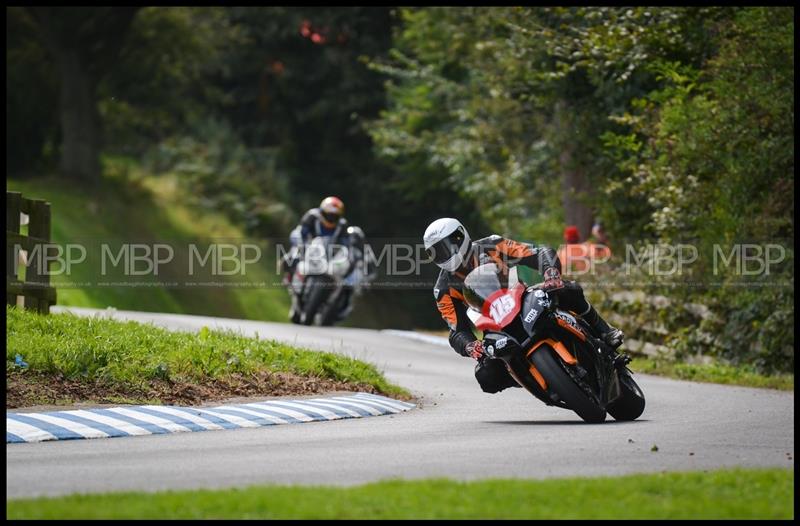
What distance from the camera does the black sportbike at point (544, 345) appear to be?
11.7 m

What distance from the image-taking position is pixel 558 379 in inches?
461

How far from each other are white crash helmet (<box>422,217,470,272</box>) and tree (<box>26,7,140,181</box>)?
29.1 metres

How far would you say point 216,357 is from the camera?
14.8 meters

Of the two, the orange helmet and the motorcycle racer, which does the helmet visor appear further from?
the orange helmet

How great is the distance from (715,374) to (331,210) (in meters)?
8.65

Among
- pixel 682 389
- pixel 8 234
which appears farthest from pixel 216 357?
pixel 682 389

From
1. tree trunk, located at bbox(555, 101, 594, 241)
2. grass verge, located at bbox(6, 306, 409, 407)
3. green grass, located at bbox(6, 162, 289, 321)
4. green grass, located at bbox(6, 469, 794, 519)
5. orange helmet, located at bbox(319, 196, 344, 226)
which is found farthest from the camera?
green grass, located at bbox(6, 162, 289, 321)

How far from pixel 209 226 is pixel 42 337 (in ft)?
94.6

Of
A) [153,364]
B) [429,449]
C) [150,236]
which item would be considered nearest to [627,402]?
[429,449]

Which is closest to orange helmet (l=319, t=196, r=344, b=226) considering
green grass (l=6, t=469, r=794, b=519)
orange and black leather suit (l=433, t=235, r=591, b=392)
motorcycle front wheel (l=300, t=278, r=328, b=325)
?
motorcycle front wheel (l=300, t=278, r=328, b=325)

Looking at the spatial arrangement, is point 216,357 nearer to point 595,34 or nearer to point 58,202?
point 595,34

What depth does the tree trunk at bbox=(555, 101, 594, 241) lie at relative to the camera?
27.6m

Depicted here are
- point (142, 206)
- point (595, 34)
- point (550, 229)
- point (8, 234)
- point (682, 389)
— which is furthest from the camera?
point (142, 206)

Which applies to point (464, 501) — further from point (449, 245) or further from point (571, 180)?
point (571, 180)
